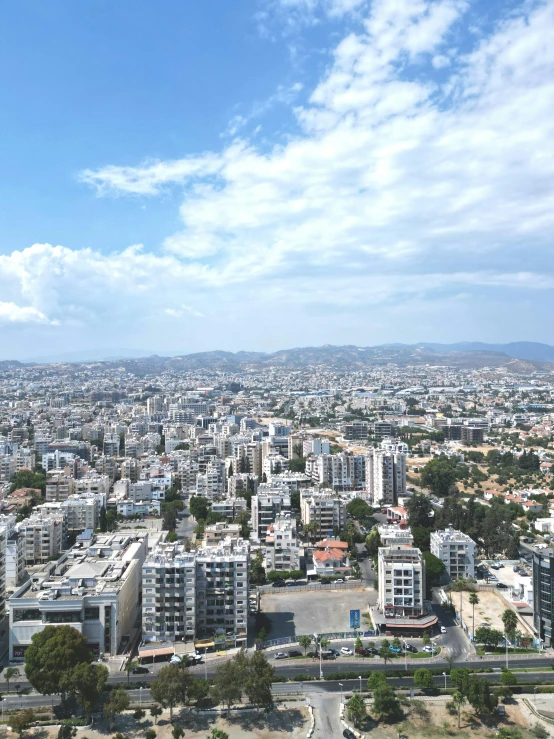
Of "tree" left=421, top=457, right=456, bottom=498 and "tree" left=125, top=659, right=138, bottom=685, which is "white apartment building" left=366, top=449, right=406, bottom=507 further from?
"tree" left=125, top=659, right=138, bottom=685

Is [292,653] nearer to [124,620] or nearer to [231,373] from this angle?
[124,620]

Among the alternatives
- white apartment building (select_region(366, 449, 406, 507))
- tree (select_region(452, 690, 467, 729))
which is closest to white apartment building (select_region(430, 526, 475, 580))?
tree (select_region(452, 690, 467, 729))

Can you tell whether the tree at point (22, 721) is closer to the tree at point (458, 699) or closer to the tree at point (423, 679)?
the tree at point (423, 679)

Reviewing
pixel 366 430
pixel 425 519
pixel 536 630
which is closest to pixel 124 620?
pixel 536 630

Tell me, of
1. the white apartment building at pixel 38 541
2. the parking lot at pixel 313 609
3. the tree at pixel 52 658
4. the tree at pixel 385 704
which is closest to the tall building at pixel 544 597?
the parking lot at pixel 313 609

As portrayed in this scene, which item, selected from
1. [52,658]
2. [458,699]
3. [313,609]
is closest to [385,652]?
[458,699]

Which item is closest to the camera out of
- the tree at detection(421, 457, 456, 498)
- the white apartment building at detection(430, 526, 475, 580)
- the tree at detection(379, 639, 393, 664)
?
the tree at detection(379, 639, 393, 664)

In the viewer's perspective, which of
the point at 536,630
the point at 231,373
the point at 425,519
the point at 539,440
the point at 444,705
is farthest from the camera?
the point at 231,373
